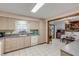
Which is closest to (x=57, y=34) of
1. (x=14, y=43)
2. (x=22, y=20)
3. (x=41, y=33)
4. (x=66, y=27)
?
(x=66, y=27)

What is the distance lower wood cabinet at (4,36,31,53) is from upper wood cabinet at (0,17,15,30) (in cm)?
67

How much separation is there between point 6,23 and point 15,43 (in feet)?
4.19

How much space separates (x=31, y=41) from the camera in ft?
20.6

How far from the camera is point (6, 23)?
4.87 m

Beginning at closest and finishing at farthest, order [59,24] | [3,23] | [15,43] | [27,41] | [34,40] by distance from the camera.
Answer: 1. [3,23]
2. [15,43]
3. [27,41]
4. [34,40]
5. [59,24]

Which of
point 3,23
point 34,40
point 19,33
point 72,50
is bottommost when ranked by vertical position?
point 34,40

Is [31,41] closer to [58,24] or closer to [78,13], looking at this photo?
[78,13]

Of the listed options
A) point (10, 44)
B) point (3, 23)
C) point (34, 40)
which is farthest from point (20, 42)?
point (3, 23)

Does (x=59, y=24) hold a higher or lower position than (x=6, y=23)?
higher

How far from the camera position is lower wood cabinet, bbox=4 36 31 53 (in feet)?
15.0

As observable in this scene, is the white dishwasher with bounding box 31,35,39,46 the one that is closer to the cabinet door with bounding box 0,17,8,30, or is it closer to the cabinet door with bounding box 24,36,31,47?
the cabinet door with bounding box 24,36,31,47

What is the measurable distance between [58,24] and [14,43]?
800 centimetres

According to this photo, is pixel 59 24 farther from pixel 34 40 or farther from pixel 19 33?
pixel 19 33

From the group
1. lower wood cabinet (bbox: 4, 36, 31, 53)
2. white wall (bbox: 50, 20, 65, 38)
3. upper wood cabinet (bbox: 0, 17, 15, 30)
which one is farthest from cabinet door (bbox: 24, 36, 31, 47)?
white wall (bbox: 50, 20, 65, 38)
